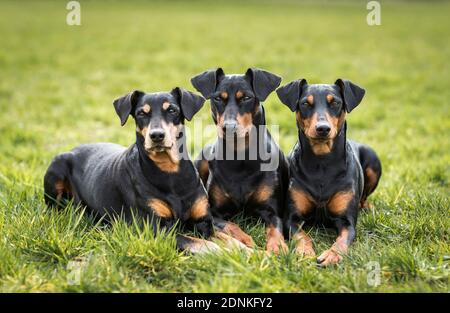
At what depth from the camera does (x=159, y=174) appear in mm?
4977

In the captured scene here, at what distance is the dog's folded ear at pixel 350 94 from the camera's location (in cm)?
506

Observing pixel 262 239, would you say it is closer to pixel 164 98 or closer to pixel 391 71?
pixel 164 98

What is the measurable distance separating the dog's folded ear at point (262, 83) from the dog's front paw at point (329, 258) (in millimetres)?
1458

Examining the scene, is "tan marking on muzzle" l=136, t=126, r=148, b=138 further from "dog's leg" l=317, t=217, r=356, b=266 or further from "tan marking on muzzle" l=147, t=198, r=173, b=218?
"dog's leg" l=317, t=217, r=356, b=266

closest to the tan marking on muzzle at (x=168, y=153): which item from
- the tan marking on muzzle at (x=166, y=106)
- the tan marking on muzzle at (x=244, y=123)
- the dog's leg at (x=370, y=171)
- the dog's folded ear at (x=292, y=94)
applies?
the tan marking on muzzle at (x=166, y=106)

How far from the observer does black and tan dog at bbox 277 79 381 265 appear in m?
4.96

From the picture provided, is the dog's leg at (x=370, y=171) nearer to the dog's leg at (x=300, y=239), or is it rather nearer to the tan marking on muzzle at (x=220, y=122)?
the dog's leg at (x=300, y=239)

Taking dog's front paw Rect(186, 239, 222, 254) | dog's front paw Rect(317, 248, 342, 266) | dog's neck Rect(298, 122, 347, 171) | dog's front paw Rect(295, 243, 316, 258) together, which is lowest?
dog's front paw Rect(295, 243, 316, 258)

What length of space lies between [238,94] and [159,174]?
969 mm

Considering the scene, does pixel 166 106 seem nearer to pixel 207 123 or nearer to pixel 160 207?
pixel 160 207

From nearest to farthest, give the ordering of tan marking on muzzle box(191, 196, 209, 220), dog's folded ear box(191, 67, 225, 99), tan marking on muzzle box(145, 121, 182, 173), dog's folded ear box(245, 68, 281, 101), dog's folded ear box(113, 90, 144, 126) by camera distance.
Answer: tan marking on muzzle box(145, 121, 182, 173)
dog's folded ear box(113, 90, 144, 126)
tan marking on muzzle box(191, 196, 209, 220)
dog's folded ear box(245, 68, 281, 101)
dog's folded ear box(191, 67, 225, 99)

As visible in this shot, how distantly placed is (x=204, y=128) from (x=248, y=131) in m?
3.85

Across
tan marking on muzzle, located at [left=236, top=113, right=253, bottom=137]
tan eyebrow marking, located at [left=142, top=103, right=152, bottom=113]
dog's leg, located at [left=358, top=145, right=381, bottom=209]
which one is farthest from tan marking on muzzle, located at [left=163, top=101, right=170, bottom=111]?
dog's leg, located at [left=358, top=145, right=381, bottom=209]

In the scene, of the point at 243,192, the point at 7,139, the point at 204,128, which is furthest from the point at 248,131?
the point at 7,139
